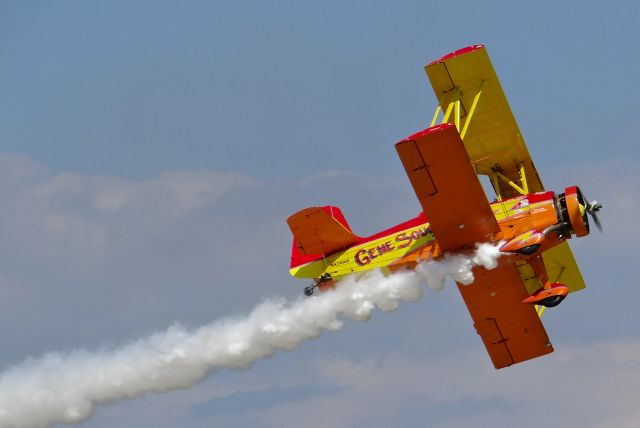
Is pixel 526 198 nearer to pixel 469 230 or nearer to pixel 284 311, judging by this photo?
pixel 469 230

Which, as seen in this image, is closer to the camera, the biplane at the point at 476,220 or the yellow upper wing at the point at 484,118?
the biplane at the point at 476,220

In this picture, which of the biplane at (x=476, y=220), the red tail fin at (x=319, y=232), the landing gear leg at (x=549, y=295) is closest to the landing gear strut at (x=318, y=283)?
the biplane at (x=476, y=220)

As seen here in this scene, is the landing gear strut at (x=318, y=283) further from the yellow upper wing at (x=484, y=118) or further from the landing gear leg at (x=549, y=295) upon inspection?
the landing gear leg at (x=549, y=295)

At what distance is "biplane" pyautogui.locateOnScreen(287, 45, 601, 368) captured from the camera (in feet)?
95.9

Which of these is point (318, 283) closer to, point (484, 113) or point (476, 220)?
point (476, 220)

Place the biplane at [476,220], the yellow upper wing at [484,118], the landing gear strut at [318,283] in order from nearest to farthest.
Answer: the biplane at [476,220] < the yellow upper wing at [484,118] < the landing gear strut at [318,283]

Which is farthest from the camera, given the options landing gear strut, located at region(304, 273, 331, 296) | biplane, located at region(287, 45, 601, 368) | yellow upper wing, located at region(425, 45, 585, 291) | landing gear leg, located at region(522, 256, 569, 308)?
landing gear strut, located at region(304, 273, 331, 296)

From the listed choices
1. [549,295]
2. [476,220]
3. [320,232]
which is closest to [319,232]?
[320,232]

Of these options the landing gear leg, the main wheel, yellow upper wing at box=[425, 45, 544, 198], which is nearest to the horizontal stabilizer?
yellow upper wing at box=[425, 45, 544, 198]

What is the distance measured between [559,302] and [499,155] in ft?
12.3

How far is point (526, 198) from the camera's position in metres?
30.5

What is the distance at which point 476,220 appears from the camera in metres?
29.8

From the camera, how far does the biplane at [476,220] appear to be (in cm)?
2922

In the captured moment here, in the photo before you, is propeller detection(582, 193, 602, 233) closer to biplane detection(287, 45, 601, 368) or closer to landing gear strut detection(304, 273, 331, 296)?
biplane detection(287, 45, 601, 368)
